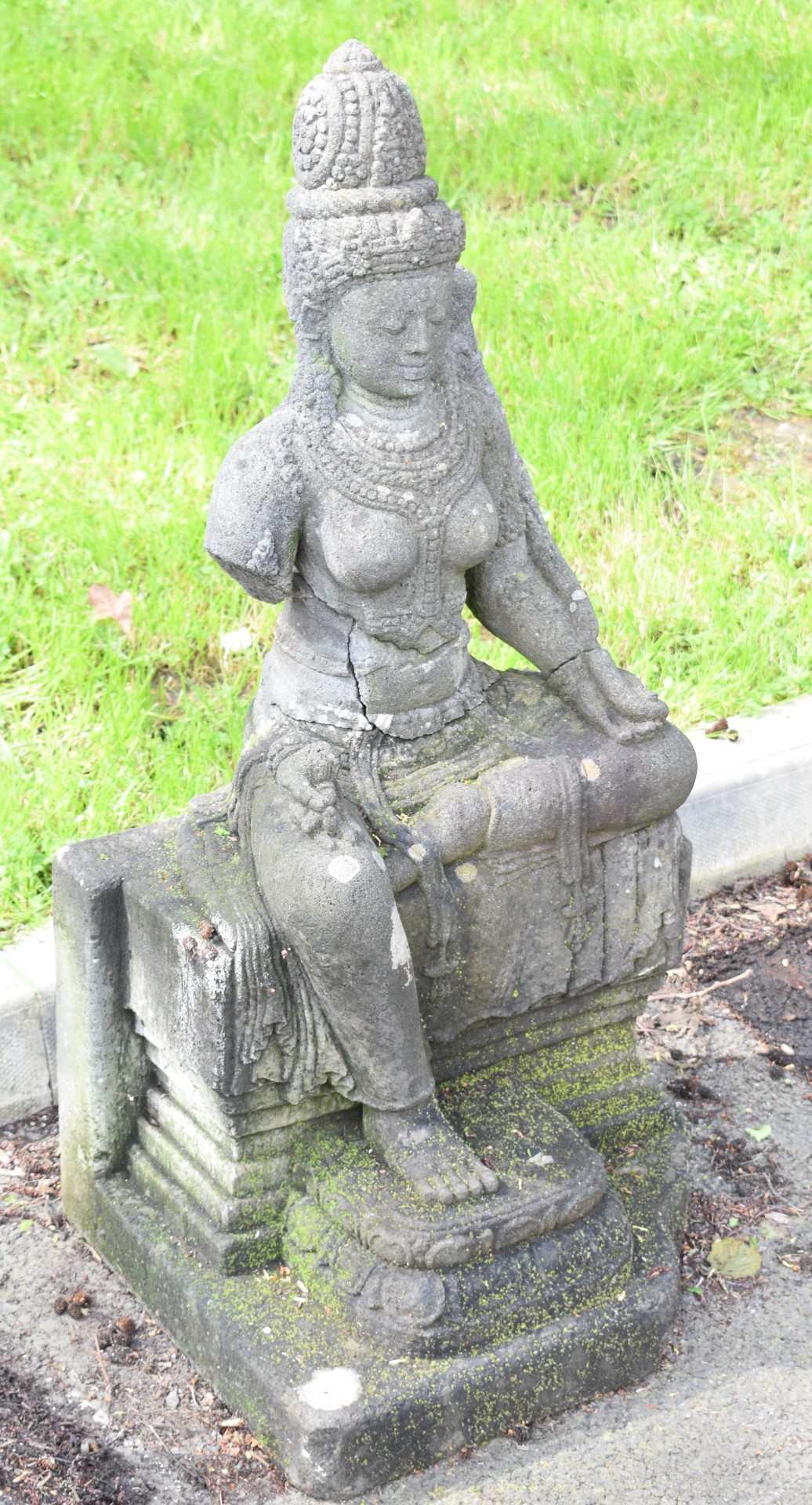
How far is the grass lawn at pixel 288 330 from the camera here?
477cm

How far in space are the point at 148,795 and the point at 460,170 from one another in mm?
3398

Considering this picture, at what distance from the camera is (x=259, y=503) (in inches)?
117

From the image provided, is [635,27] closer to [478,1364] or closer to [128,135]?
[128,135]

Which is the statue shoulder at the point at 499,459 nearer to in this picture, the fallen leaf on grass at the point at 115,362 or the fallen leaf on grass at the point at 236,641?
the fallen leaf on grass at the point at 236,641

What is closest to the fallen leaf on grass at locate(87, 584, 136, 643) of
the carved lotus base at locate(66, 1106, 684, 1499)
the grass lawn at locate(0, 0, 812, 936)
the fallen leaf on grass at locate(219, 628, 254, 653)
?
the grass lawn at locate(0, 0, 812, 936)

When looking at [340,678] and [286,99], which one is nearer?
[340,678]

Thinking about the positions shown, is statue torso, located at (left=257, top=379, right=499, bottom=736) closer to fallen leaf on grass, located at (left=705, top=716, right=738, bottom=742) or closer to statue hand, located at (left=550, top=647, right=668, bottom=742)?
statue hand, located at (left=550, top=647, right=668, bottom=742)

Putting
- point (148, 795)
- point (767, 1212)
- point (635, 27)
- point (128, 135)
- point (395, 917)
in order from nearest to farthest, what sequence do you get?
point (395, 917) → point (767, 1212) → point (148, 795) → point (128, 135) → point (635, 27)

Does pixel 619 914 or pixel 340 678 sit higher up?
pixel 340 678

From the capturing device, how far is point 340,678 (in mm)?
3143

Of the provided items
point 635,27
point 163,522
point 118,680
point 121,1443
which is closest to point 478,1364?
point 121,1443

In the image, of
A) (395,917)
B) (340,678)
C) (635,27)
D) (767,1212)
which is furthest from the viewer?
(635,27)

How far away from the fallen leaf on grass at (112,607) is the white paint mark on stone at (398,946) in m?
2.06

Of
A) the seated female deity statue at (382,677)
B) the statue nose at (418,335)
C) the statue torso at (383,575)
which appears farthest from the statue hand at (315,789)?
the statue nose at (418,335)
